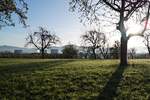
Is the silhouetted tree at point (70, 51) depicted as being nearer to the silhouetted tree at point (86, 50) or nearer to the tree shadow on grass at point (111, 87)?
the silhouetted tree at point (86, 50)

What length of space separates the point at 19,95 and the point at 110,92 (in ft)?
15.6

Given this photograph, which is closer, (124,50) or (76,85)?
(76,85)

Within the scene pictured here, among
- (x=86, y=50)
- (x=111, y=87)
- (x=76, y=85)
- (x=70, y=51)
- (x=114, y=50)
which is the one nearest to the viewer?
(x=111, y=87)

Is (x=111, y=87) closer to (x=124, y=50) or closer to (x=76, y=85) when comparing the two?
(x=76, y=85)

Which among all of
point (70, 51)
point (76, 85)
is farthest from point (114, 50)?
point (76, 85)

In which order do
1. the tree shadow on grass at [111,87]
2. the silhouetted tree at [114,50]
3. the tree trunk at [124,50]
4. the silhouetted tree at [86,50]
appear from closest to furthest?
the tree shadow on grass at [111,87], the tree trunk at [124,50], the silhouetted tree at [114,50], the silhouetted tree at [86,50]

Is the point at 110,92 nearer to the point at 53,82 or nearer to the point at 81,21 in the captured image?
the point at 53,82

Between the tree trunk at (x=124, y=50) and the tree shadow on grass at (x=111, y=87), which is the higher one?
the tree trunk at (x=124, y=50)

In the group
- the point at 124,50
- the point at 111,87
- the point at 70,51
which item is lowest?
the point at 111,87

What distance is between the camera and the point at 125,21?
28.3 meters

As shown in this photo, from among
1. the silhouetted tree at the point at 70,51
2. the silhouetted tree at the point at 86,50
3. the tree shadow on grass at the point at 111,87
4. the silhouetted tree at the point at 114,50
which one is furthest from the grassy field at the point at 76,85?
the silhouetted tree at the point at 86,50

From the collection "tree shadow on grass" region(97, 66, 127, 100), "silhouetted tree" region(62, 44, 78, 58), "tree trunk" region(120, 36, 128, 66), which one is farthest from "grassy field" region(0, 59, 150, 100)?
"silhouetted tree" region(62, 44, 78, 58)

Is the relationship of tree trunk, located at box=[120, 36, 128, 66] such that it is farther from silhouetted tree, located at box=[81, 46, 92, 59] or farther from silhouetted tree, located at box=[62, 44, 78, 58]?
silhouetted tree, located at box=[81, 46, 92, 59]

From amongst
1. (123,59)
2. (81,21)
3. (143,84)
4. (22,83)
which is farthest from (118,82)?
(81,21)
